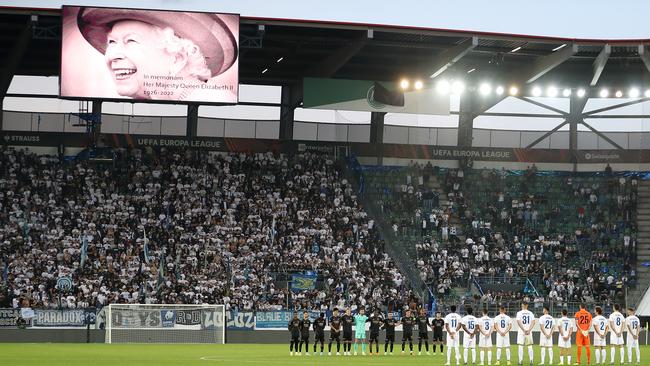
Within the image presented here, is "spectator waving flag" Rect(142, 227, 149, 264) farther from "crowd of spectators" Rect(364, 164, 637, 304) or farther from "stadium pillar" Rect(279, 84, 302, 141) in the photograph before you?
"crowd of spectators" Rect(364, 164, 637, 304)

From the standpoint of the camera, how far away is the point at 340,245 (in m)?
56.4

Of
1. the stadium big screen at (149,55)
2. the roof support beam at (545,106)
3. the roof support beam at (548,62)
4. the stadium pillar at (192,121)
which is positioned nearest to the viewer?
the stadium big screen at (149,55)

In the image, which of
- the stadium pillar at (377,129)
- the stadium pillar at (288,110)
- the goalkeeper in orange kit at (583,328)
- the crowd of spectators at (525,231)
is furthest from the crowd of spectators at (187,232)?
the goalkeeper in orange kit at (583,328)

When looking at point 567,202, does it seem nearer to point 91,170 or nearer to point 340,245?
point 340,245

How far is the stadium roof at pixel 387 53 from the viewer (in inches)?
2093

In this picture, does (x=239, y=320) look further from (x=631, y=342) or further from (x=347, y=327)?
(x=631, y=342)

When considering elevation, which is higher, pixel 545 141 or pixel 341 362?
pixel 545 141

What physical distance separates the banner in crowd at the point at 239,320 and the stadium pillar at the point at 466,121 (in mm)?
21205

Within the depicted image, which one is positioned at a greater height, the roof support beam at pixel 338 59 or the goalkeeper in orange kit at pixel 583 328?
the roof support beam at pixel 338 59

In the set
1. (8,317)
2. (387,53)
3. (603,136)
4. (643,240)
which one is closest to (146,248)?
(8,317)

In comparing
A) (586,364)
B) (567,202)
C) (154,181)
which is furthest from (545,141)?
(586,364)

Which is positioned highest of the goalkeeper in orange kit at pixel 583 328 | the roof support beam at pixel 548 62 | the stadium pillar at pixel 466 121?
the roof support beam at pixel 548 62

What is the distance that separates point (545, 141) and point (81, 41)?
29239 mm

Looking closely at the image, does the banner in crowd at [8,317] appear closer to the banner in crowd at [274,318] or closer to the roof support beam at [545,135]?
the banner in crowd at [274,318]
